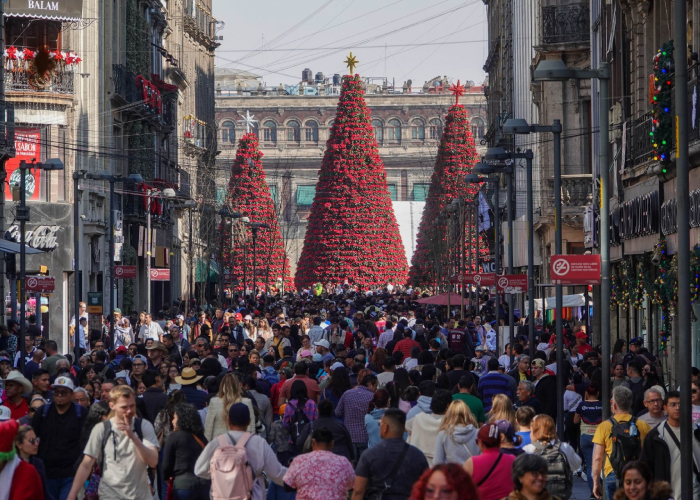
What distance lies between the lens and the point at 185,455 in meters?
10.7

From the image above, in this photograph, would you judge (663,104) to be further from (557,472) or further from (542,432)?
(557,472)

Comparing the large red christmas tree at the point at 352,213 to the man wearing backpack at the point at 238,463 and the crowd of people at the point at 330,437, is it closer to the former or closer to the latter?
the crowd of people at the point at 330,437

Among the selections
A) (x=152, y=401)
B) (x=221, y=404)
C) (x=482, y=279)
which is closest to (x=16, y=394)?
(x=152, y=401)

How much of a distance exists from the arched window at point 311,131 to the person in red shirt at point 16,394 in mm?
125823

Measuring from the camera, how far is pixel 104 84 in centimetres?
4694

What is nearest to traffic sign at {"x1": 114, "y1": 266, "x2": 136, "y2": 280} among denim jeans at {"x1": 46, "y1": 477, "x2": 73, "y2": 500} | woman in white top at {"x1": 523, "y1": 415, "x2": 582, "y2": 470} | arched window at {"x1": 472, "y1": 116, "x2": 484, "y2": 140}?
denim jeans at {"x1": 46, "y1": 477, "x2": 73, "y2": 500}

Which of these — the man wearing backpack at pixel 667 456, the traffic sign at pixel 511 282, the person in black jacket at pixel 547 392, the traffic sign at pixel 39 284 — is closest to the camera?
the man wearing backpack at pixel 667 456

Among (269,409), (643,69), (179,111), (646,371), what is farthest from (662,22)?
(179,111)

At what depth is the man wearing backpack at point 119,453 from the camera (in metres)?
9.98

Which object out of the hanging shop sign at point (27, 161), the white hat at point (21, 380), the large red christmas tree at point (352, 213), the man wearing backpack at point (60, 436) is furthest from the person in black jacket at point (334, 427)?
the large red christmas tree at point (352, 213)

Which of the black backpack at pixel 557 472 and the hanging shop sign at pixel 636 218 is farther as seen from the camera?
the hanging shop sign at pixel 636 218

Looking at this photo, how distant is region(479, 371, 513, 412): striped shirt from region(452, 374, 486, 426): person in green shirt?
2067mm

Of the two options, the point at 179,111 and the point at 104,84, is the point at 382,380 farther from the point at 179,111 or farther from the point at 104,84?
the point at 179,111

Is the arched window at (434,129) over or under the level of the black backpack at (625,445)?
over
